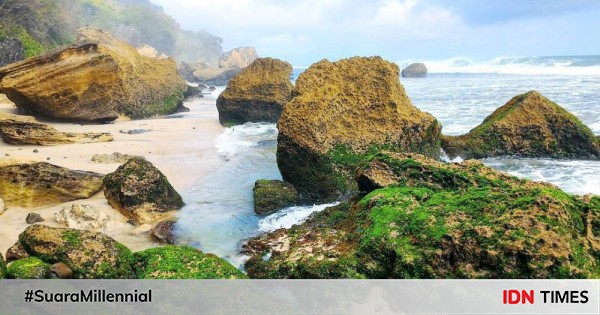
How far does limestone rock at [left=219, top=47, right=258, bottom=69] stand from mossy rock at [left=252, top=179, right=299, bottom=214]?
69.5m

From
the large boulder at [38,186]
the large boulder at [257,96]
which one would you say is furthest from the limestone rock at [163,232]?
the large boulder at [257,96]

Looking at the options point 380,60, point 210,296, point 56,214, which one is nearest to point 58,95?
point 56,214

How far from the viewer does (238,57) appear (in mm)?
81688

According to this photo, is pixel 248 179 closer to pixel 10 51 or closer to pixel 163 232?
pixel 163 232

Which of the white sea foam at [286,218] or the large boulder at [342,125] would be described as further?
the large boulder at [342,125]

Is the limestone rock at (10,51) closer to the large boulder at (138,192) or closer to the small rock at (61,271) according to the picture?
the large boulder at (138,192)

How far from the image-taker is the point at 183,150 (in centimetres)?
1327

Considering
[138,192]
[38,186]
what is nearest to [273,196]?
[138,192]

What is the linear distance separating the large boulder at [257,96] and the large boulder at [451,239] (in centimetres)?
1340

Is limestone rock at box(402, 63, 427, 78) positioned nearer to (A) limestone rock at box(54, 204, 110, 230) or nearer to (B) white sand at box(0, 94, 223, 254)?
(B) white sand at box(0, 94, 223, 254)

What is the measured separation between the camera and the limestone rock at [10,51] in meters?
21.0

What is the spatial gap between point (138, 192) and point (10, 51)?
18.1 m

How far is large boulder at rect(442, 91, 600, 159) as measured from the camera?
11.1 meters

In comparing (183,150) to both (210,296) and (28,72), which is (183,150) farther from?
(210,296)
